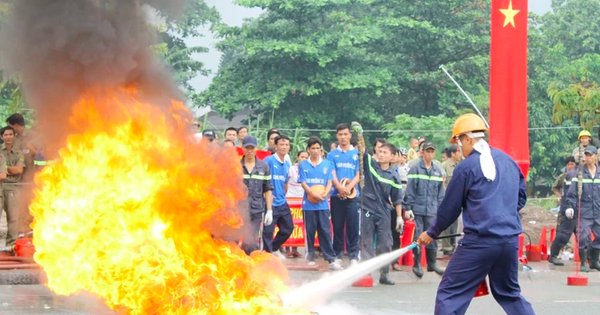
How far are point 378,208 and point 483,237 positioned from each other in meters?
5.15

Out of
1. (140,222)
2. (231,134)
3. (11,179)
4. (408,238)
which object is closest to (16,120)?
(11,179)

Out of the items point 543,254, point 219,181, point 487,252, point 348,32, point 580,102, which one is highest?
point 348,32

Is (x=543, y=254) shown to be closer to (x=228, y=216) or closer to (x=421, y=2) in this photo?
(x=228, y=216)

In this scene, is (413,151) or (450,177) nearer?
(450,177)

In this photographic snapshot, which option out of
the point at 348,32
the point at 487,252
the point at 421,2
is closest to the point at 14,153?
the point at 487,252

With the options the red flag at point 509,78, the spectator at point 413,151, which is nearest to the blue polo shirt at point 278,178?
the red flag at point 509,78

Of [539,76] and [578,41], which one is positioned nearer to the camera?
[539,76]

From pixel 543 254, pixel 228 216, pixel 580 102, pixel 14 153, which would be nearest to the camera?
pixel 228 216

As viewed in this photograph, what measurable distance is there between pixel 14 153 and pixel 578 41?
103ft

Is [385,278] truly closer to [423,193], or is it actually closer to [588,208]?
[423,193]

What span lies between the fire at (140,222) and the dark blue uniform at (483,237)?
1367 millimetres

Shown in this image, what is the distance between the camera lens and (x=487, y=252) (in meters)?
6.84

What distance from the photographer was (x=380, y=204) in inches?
473

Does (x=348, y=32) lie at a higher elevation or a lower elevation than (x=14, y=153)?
higher
